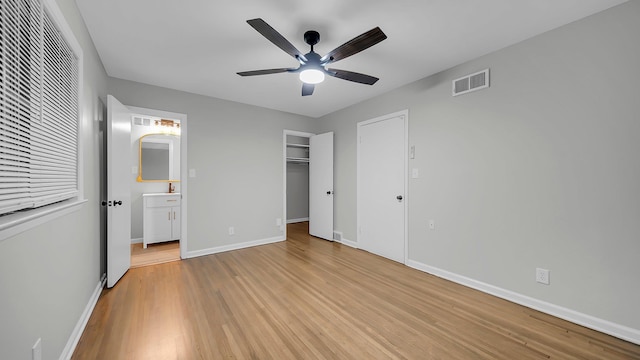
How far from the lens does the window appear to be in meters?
1.00

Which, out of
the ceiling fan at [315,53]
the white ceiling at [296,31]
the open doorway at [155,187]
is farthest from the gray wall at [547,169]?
the open doorway at [155,187]

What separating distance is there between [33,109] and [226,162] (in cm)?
277

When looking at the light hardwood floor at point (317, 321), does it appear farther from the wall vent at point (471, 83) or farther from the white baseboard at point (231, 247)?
the wall vent at point (471, 83)

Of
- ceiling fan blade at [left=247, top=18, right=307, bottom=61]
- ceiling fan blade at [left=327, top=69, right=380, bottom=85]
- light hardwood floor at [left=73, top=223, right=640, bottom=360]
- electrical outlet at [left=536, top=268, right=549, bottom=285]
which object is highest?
ceiling fan blade at [left=247, top=18, right=307, bottom=61]

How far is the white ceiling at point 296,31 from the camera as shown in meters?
1.87

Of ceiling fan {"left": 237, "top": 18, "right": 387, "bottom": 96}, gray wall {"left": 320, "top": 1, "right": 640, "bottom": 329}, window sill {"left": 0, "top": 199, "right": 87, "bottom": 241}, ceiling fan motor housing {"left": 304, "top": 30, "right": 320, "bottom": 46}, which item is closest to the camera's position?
window sill {"left": 0, "top": 199, "right": 87, "bottom": 241}

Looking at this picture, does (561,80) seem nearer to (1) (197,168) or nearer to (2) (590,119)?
(2) (590,119)

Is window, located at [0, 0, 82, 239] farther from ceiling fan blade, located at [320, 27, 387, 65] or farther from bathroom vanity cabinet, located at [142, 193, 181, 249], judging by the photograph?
bathroom vanity cabinet, located at [142, 193, 181, 249]

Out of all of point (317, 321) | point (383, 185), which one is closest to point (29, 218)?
point (317, 321)

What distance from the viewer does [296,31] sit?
218 cm

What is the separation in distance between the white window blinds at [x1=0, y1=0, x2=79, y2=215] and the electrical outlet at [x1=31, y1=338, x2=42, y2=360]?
692mm

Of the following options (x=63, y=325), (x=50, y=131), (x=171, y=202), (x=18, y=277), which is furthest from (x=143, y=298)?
A: (x=171, y=202)

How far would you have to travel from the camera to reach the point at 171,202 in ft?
14.3

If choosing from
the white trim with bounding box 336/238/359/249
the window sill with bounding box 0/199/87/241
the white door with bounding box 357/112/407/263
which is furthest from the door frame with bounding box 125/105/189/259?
the white door with bounding box 357/112/407/263
